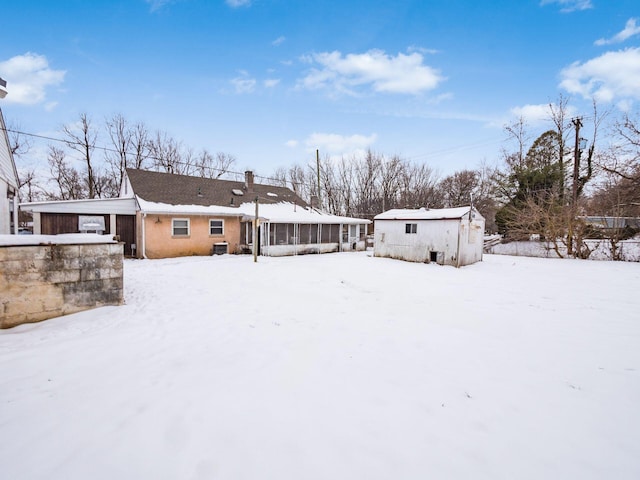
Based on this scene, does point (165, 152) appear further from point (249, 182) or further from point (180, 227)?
point (180, 227)

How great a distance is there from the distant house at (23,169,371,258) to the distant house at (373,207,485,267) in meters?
3.83

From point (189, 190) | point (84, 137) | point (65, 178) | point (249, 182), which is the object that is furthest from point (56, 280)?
point (65, 178)

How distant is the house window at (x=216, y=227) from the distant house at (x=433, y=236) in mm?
9127

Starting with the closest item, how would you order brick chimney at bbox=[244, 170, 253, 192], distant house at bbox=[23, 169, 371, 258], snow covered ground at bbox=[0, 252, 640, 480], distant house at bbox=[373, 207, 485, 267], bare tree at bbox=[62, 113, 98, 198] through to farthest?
snow covered ground at bbox=[0, 252, 640, 480] < distant house at bbox=[373, 207, 485, 267] < distant house at bbox=[23, 169, 371, 258] < brick chimney at bbox=[244, 170, 253, 192] < bare tree at bbox=[62, 113, 98, 198]

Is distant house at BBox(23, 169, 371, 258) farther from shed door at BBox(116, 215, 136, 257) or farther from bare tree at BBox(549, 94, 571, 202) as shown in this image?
bare tree at BBox(549, 94, 571, 202)

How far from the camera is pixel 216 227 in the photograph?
16656mm

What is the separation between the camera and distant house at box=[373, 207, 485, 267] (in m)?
13.6

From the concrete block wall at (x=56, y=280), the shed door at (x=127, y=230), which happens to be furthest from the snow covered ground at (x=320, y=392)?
the shed door at (x=127, y=230)

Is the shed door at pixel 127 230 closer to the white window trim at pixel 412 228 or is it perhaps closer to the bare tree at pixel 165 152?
the white window trim at pixel 412 228

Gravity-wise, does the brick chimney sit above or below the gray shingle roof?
above

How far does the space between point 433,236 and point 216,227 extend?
39.4 feet

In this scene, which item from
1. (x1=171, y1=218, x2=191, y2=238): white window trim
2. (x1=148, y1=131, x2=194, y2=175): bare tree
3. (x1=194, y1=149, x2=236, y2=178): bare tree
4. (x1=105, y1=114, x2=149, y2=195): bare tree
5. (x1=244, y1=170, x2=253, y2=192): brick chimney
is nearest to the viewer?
(x1=171, y1=218, x2=191, y2=238): white window trim

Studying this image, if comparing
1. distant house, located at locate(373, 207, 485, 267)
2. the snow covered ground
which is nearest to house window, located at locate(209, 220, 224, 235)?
distant house, located at locate(373, 207, 485, 267)

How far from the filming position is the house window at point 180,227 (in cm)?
1529
